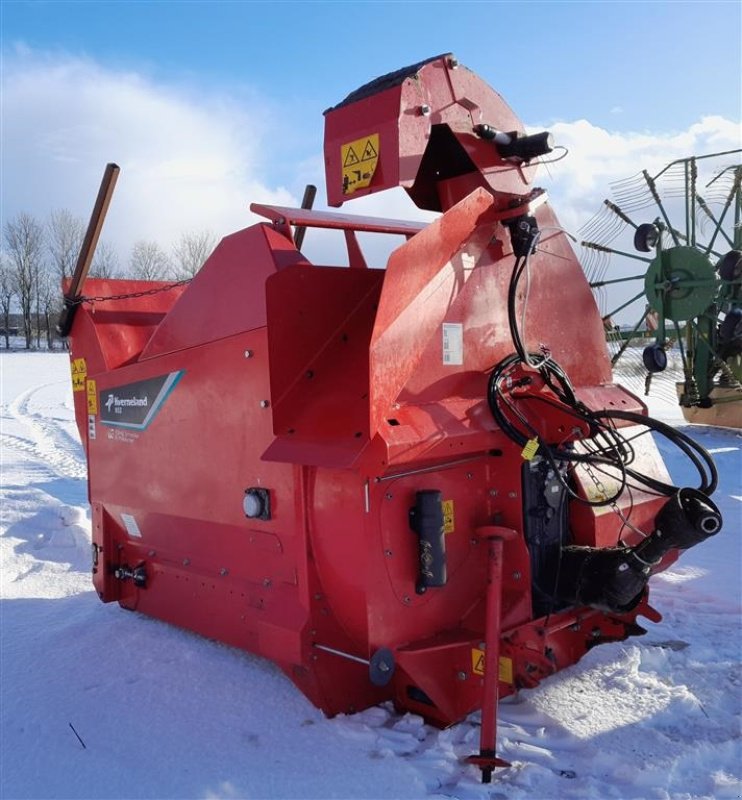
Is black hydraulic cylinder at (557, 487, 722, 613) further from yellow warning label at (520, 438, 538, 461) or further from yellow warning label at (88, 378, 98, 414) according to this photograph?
yellow warning label at (88, 378, 98, 414)

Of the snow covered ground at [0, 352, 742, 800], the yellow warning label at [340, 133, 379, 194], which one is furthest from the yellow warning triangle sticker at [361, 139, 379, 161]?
the snow covered ground at [0, 352, 742, 800]

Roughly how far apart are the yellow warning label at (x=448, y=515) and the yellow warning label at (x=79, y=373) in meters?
2.31

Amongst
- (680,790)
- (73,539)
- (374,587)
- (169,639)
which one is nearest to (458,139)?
(374,587)

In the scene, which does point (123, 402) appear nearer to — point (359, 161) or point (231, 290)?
point (231, 290)

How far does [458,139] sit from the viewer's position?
2814 mm

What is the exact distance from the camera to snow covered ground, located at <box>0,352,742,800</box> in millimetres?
2326

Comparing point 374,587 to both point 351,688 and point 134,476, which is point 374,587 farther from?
point 134,476

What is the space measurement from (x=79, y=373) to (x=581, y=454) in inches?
110

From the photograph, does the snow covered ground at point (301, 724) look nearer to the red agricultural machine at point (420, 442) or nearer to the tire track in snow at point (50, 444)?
the red agricultural machine at point (420, 442)

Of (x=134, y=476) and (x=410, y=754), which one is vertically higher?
(x=134, y=476)

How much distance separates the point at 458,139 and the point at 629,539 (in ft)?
5.88

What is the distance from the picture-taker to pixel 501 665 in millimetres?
2678

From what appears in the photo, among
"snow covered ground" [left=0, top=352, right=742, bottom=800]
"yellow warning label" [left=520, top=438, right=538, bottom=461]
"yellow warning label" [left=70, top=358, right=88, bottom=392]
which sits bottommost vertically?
"snow covered ground" [left=0, top=352, right=742, bottom=800]

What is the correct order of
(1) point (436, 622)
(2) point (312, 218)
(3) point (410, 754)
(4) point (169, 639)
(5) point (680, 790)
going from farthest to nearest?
(4) point (169, 639)
(2) point (312, 218)
(1) point (436, 622)
(3) point (410, 754)
(5) point (680, 790)
